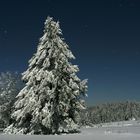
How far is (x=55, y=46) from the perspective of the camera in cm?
2748

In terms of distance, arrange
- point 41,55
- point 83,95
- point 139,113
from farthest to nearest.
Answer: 1. point 139,113
2. point 83,95
3. point 41,55

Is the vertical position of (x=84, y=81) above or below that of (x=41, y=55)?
below

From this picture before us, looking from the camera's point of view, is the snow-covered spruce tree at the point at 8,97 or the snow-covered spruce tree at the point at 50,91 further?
the snow-covered spruce tree at the point at 8,97

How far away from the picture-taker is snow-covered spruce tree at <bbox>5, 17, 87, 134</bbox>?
1011 inches

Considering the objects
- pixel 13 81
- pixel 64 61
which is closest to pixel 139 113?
pixel 13 81

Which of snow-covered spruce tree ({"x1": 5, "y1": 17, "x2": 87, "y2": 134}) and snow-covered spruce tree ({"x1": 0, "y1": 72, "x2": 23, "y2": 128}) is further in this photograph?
snow-covered spruce tree ({"x1": 0, "y1": 72, "x2": 23, "y2": 128})

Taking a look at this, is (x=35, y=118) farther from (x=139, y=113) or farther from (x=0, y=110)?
(x=139, y=113)

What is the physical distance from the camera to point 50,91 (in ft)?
84.6

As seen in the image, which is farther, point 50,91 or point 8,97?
point 8,97

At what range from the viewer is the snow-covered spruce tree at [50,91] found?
25688mm

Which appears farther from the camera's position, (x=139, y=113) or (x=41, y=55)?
(x=139, y=113)

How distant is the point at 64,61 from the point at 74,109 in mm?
4228

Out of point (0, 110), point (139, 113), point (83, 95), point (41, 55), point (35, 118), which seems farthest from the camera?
point (139, 113)

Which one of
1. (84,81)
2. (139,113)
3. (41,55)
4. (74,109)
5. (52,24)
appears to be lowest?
(74,109)
